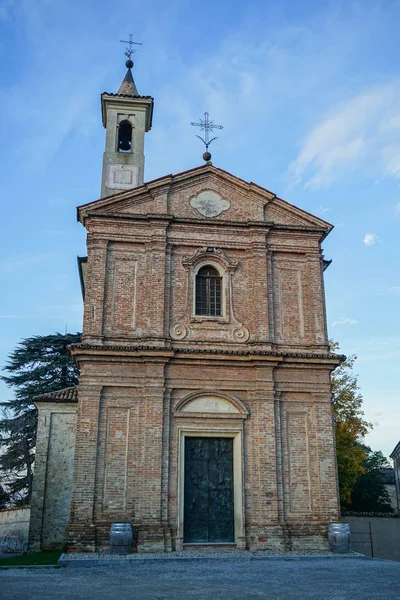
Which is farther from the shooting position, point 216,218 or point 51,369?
point 51,369

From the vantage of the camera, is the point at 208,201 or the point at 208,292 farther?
the point at 208,201

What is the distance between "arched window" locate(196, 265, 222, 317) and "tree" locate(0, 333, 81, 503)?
15.8 meters

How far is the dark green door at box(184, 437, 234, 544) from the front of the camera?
14.4m

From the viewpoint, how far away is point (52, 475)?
16594 mm

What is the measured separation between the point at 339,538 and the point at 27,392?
22309 mm

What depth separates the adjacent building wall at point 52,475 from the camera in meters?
16.0

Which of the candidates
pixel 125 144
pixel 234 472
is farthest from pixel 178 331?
pixel 125 144

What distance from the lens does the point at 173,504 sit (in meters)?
14.3

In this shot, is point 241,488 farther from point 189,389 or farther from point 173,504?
point 189,389

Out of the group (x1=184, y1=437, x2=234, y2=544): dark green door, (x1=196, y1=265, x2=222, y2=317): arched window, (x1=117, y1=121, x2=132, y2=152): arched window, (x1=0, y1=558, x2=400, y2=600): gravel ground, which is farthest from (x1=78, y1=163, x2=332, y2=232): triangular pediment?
(x1=0, y1=558, x2=400, y2=600): gravel ground

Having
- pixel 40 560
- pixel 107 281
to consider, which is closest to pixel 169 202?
pixel 107 281

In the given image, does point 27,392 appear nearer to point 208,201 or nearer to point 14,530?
point 14,530

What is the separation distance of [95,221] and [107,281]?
73.7 inches

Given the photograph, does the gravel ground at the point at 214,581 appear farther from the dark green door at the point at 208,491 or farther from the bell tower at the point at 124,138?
the bell tower at the point at 124,138
